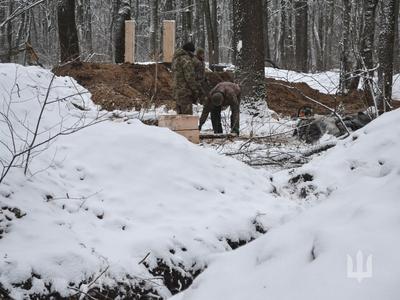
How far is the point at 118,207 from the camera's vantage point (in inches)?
171

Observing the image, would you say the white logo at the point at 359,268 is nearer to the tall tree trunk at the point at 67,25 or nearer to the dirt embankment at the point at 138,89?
the dirt embankment at the point at 138,89

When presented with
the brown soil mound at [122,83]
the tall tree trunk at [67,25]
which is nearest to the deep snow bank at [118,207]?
the brown soil mound at [122,83]

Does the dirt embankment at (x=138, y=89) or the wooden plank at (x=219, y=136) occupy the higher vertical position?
the dirt embankment at (x=138, y=89)

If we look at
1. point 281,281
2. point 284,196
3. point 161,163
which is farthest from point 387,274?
point 284,196

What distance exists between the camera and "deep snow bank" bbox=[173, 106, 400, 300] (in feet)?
6.16

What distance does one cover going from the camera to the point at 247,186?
5.39 m

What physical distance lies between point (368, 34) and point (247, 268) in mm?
12629

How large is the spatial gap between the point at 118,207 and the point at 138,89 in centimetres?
808

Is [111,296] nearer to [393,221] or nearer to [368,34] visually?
[393,221]

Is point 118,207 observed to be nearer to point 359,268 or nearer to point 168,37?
point 359,268

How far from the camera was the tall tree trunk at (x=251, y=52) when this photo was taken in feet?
32.7

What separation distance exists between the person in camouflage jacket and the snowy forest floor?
8.11ft

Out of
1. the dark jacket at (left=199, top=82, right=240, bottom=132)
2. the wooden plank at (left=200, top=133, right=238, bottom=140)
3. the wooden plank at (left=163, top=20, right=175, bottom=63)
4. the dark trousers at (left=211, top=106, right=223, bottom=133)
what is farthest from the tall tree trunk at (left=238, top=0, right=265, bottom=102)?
the wooden plank at (left=163, top=20, right=175, bottom=63)

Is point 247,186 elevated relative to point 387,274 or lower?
lower
